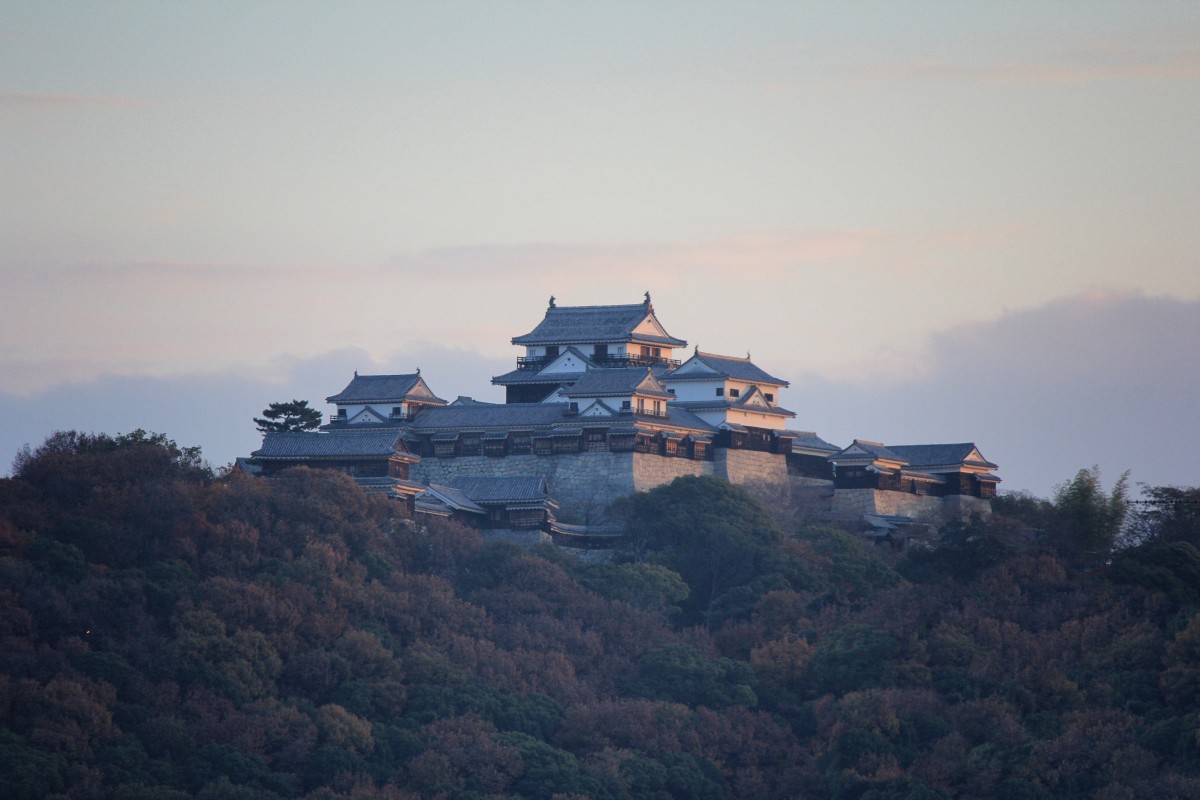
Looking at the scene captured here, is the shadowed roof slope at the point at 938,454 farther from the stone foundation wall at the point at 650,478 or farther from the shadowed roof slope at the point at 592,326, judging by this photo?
the shadowed roof slope at the point at 592,326

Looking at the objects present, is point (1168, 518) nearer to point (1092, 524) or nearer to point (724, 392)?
point (1092, 524)

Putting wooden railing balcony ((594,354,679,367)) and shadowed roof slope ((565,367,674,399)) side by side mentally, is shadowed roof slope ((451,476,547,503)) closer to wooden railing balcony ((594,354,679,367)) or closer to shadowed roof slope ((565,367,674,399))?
Result: shadowed roof slope ((565,367,674,399))

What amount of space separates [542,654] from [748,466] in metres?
12.3

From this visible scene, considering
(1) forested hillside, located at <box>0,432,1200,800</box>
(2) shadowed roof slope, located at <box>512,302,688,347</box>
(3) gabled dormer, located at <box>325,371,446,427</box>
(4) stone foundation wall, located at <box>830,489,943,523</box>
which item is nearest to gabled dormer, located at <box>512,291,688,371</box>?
(2) shadowed roof slope, located at <box>512,302,688,347</box>

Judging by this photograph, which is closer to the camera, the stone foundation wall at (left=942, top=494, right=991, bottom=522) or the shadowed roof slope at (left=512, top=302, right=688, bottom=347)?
the stone foundation wall at (left=942, top=494, right=991, bottom=522)

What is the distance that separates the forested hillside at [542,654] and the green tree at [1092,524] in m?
0.07

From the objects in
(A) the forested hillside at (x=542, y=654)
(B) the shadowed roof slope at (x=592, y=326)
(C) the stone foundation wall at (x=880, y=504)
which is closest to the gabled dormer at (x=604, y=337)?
(B) the shadowed roof slope at (x=592, y=326)

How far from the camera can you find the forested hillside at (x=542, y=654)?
114 ft

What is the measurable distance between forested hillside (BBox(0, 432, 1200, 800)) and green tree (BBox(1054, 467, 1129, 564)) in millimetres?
72

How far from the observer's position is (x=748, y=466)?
170ft

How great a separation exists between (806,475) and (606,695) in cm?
1447

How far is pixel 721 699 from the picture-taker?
131ft

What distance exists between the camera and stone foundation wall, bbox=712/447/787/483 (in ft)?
169

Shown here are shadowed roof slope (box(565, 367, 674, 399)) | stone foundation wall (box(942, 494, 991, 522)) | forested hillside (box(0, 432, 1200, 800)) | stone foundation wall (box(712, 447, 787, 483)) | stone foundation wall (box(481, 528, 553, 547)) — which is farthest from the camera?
stone foundation wall (box(942, 494, 991, 522))
